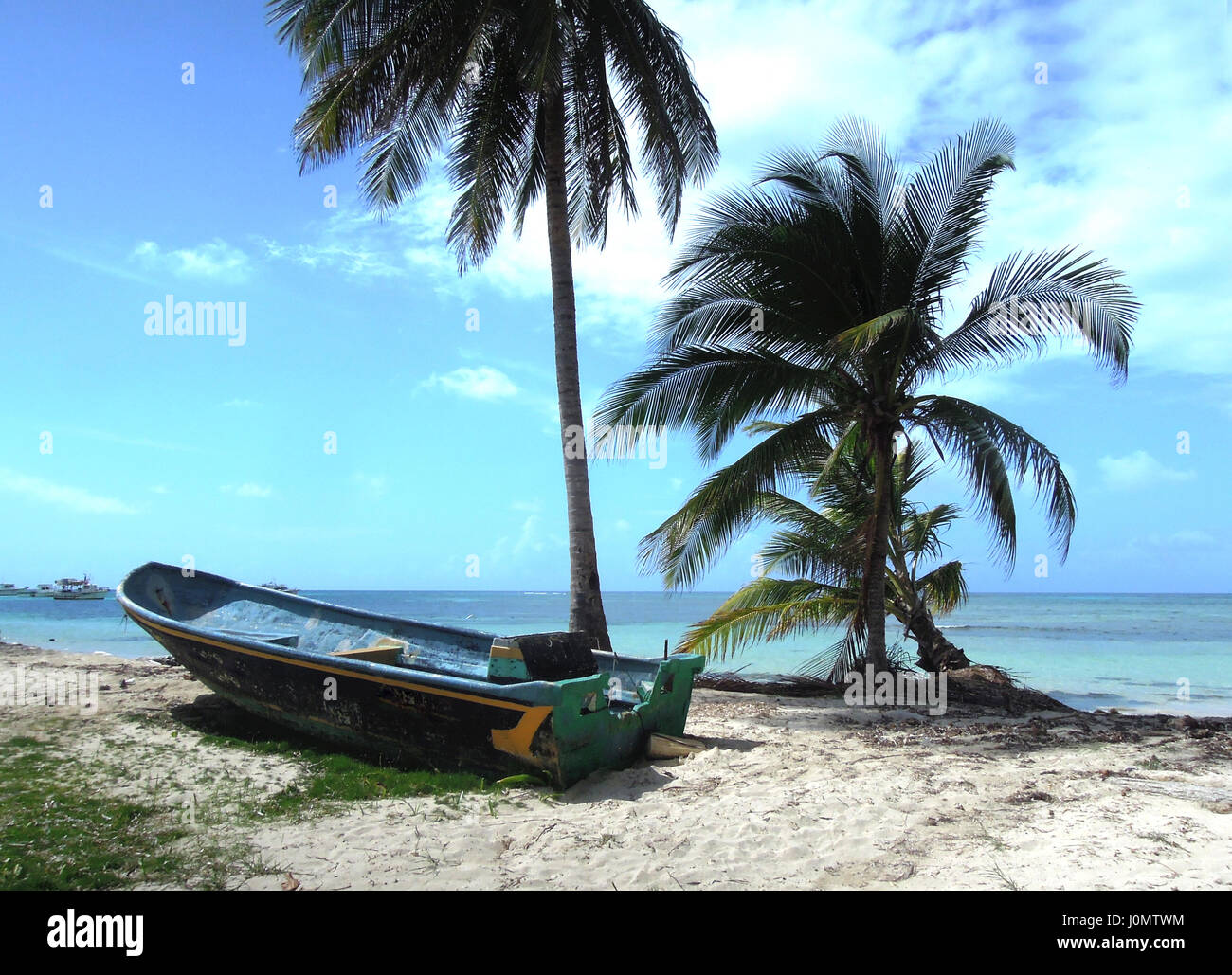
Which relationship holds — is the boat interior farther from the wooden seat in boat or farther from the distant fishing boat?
the distant fishing boat

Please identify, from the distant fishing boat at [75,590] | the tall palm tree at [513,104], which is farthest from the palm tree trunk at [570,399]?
the distant fishing boat at [75,590]

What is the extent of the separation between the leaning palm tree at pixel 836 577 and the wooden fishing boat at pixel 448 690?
345 cm

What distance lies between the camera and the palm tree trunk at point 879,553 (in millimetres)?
10281

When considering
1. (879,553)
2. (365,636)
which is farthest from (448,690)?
(879,553)

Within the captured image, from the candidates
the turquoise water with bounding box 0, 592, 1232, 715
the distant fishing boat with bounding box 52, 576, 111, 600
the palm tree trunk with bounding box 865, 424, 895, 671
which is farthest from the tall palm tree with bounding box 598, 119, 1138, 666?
the distant fishing boat with bounding box 52, 576, 111, 600

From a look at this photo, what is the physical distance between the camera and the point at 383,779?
19.3 feet

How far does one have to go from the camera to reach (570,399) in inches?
424

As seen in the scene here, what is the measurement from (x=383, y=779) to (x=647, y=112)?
9576 mm

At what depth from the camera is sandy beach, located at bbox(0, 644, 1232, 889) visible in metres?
3.97

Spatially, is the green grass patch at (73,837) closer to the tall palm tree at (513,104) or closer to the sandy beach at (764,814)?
the sandy beach at (764,814)

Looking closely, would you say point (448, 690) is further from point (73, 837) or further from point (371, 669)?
point (73, 837)

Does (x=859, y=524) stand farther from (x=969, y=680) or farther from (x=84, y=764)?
(x=84, y=764)

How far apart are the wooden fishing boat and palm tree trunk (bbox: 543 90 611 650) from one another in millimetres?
1681

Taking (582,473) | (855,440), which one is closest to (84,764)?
(582,473)
